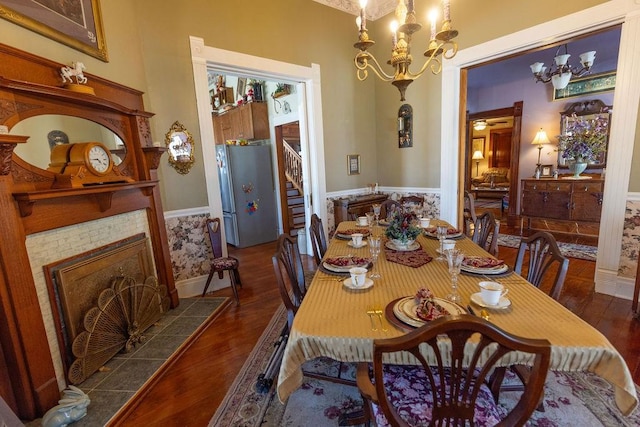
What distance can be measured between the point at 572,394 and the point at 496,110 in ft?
18.7

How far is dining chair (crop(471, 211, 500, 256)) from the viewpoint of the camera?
2.24 metres

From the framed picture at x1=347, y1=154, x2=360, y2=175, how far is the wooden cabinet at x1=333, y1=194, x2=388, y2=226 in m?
0.42

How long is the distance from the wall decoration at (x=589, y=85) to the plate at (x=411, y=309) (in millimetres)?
5943

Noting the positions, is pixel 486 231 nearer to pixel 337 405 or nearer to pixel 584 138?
pixel 337 405

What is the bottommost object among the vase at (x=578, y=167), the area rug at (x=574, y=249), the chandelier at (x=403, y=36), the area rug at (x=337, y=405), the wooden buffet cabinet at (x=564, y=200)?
the area rug at (x=337, y=405)

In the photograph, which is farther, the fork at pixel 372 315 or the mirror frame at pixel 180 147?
the mirror frame at pixel 180 147

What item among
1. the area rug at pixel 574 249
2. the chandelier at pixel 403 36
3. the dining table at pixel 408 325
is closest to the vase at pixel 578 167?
the area rug at pixel 574 249

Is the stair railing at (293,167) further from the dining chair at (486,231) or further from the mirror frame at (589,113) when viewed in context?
the mirror frame at (589,113)

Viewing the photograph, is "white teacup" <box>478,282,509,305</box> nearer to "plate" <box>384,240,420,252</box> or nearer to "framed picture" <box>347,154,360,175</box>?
"plate" <box>384,240,420,252</box>

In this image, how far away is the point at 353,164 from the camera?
Result: 4.41m

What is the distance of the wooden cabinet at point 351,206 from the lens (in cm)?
412

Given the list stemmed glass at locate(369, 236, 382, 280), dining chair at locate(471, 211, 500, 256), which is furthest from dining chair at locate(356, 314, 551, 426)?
dining chair at locate(471, 211, 500, 256)

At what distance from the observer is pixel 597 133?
4.79 m

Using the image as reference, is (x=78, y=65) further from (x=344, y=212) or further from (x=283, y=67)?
(x=344, y=212)
